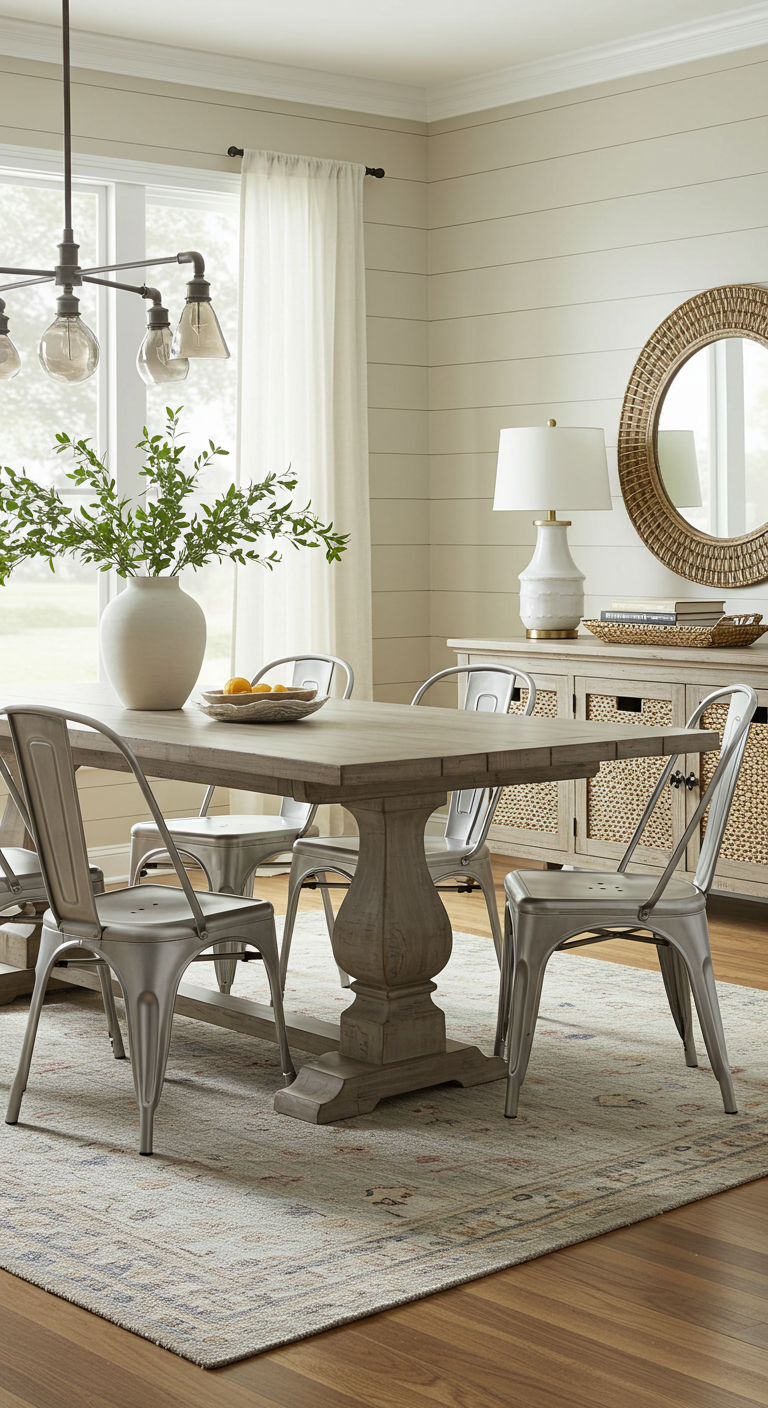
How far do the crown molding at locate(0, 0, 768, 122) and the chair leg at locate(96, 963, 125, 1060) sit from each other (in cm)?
338

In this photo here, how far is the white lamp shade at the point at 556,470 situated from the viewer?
5.37m

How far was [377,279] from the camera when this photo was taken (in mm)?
6352

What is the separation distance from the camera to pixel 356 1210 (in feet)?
8.93

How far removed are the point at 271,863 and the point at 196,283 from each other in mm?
1470

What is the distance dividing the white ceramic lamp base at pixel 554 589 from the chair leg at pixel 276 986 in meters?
2.43

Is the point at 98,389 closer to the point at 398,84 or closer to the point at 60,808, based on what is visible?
the point at 398,84

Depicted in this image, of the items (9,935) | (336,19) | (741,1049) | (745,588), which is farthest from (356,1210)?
(336,19)

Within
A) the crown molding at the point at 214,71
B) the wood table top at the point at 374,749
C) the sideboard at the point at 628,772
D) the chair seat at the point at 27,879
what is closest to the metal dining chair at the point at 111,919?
the wood table top at the point at 374,749

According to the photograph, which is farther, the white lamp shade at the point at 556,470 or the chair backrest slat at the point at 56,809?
the white lamp shade at the point at 556,470

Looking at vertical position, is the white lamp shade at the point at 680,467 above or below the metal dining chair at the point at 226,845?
above

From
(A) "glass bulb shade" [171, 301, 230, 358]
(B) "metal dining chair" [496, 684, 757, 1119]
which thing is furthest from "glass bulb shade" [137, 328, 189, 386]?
(B) "metal dining chair" [496, 684, 757, 1119]

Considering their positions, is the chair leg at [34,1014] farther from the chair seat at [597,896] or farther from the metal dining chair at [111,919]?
the chair seat at [597,896]

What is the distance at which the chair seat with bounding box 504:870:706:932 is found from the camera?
10.4ft

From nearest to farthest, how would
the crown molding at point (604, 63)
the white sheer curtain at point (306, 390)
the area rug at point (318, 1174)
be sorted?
the area rug at point (318, 1174)
the crown molding at point (604, 63)
the white sheer curtain at point (306, 390)
